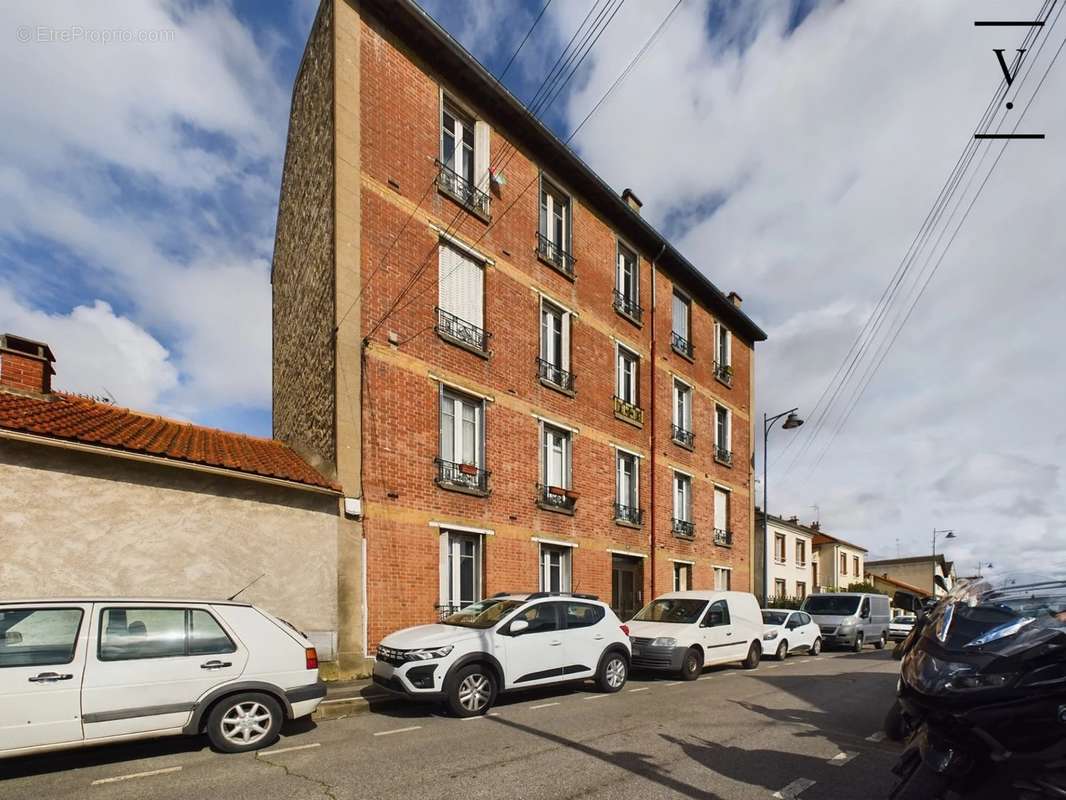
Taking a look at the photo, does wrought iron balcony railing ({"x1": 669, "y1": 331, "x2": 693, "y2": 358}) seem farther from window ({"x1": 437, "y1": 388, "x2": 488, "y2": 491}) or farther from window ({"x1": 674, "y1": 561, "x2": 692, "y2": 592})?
window ({"x1": 437, "y1": 388, "x2": 488, "y2": 491})

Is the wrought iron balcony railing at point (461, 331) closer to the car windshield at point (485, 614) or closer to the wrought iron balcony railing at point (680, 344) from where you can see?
the car windshield at point (485, 614)

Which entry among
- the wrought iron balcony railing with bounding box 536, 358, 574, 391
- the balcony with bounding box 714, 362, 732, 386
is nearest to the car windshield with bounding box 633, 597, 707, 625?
the wrought iron balcony railing with bounding box 536, 358, 574, 391

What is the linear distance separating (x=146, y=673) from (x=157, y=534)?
367 centimetres

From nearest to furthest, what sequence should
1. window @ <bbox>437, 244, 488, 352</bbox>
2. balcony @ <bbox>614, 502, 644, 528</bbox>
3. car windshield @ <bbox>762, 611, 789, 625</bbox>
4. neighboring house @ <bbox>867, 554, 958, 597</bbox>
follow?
window @ <bbox>437, 244, 488, 352</bbox> < car windshield @ <bbox>762, 611, 789, 625</bbox> < balcony @ <bbox>614, 502, 644, 528</bbox> < neighboring house @ <bbox>867, 554, 958, 597</bbox>

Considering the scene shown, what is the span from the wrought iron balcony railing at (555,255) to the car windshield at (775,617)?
1068 cm

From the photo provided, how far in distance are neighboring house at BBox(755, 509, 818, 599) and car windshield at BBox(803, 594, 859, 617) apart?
1015 centimetres

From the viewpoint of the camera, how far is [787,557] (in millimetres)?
36188

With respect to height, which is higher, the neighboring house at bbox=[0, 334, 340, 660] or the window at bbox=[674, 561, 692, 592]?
the neighboring house at bbox=[0, 334, 340, 660]

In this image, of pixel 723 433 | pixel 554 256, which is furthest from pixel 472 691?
pixel 723 433

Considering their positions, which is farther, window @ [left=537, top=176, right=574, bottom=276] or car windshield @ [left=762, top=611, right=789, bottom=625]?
car windshield @ [left=762, top=611, right=789, bottom=625]

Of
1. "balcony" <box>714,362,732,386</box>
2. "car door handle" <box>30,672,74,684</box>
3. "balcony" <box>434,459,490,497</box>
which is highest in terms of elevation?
"balcony" <box>714,362,732,386</box>

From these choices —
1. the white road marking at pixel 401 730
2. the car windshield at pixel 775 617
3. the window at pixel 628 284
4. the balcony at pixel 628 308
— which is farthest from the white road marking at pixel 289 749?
the window at pixel 628 284

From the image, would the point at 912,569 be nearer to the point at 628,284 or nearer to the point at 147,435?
the point at 628,284

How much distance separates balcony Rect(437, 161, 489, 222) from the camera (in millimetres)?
14625
